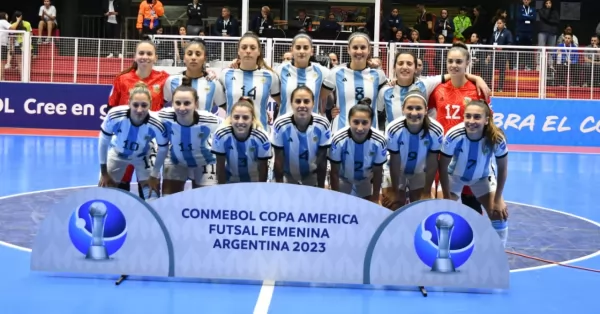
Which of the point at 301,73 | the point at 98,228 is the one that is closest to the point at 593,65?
the point at 301,73

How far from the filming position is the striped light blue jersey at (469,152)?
24.3ft

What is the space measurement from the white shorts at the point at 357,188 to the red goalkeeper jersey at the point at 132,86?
2127mm

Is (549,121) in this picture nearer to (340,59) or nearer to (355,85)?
(340,59)

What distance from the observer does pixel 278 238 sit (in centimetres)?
691

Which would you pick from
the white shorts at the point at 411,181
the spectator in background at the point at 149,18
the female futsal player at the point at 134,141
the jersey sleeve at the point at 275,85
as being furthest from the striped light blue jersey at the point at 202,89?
the spectator in background at the point at 149,18

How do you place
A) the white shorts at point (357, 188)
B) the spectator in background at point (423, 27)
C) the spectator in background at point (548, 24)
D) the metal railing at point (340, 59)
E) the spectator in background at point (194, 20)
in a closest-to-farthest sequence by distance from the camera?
the white shorts at point (357, 188), the metal railing at point (340, 59), the spectator in background at point (548, 24), the spectator in background at point (194, 20), the spectator in background at point (423, 27)

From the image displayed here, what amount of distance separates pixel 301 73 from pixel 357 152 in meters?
1.36

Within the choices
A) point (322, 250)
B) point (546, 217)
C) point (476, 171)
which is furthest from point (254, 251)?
point (546, 217)

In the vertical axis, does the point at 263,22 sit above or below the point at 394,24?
below

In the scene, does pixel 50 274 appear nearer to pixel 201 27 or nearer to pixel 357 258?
pixel 357 258

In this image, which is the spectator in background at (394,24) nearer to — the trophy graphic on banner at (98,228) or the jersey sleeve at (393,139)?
the jersey sleeve at (393,139)

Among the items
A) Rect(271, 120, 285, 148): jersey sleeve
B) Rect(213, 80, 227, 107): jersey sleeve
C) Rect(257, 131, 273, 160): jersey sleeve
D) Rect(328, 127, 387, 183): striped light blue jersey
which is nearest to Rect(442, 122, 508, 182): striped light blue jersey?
Rect(328, 127, 387, 183): striped light blue jersey

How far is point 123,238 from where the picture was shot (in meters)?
7.00

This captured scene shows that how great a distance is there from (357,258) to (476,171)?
4.68ft
